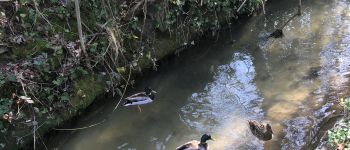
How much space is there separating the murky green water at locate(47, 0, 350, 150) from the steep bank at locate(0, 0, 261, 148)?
16.7 inches

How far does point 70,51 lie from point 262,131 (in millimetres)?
3400

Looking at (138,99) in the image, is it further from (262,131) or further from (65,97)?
(262,131)

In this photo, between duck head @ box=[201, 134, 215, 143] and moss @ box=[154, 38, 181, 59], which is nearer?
duck head @ box=[201, 134, 215, 143]

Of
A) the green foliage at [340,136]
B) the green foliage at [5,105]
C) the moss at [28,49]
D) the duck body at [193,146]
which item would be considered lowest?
the duck body at [193,146]

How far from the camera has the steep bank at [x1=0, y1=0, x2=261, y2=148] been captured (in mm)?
6539

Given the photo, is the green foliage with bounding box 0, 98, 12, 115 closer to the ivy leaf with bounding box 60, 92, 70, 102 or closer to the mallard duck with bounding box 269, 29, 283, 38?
the ivy leaf with bounding box 60, 92, 70, 102

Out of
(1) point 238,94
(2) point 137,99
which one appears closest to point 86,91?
(2) point 137,99

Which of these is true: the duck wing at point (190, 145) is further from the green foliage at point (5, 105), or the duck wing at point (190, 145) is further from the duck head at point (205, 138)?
the green foliage at point (5, 105)

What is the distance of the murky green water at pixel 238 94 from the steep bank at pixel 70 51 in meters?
0.42

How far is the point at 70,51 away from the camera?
7.20 meters

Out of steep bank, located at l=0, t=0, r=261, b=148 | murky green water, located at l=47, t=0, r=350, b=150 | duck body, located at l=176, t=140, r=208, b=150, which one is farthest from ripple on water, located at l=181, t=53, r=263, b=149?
steep bank, located at l=0, t=0, r=261, b=148

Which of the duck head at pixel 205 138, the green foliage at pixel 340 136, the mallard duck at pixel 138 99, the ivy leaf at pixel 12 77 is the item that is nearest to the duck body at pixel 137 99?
the mallard duck at pixel 138 99

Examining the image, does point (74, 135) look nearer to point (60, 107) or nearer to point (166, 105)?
point (60, 107)

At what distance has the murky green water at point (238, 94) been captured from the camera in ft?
22.4
